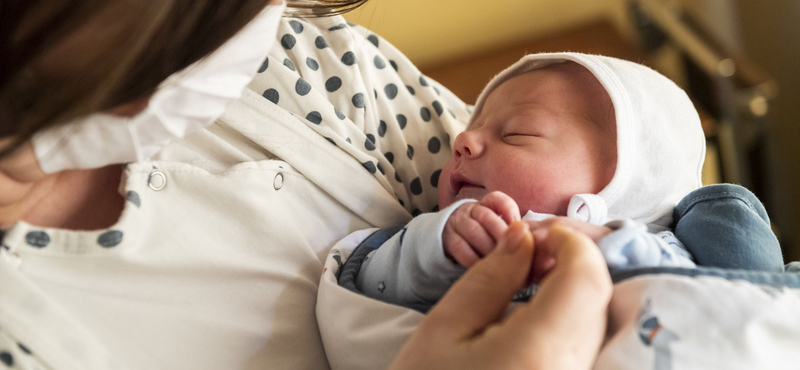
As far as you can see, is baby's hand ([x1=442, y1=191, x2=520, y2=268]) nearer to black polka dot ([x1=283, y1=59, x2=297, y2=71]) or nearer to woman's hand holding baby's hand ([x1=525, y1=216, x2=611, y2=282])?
woman's hand holding baby's hand ([x1=525, y1=216, x2=611, y2=282])

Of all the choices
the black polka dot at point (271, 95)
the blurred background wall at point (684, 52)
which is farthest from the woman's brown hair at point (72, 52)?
the blurred background wall at point (684, 52)

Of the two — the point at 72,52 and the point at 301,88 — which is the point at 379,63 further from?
the point at 72,52

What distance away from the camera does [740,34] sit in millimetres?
2473

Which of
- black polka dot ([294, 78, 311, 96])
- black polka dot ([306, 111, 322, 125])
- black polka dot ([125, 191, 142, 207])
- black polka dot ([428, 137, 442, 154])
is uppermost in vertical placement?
black polka dot ([294, 78, 311, 96])

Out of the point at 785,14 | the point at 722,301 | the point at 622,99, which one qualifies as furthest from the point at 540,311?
the point at 785,14

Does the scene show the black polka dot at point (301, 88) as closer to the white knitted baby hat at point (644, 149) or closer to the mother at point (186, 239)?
the mother at point (186, 239)

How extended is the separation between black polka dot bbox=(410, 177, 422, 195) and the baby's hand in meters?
0.30

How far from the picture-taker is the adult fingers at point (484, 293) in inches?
17.3

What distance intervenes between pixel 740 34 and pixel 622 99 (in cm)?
210

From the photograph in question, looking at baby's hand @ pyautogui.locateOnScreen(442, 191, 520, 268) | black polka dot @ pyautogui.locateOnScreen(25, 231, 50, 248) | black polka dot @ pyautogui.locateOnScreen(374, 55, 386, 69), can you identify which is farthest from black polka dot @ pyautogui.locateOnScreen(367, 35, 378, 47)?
black polka dot @ pyautogui.locateOnScreen(25, 231, 50, 248)

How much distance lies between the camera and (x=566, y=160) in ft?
2.60

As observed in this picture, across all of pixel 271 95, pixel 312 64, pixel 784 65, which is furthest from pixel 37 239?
pixel 784 65

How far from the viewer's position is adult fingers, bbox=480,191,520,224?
24.0 inches

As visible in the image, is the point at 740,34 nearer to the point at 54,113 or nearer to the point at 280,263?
the point at 280,263
